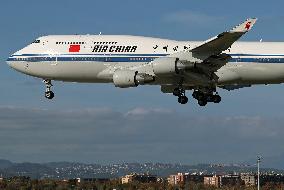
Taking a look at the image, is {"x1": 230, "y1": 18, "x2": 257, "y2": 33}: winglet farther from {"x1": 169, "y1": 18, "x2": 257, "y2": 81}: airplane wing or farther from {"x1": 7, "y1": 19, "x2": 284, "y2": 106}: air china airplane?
{"x1": 7, "y1": 19, "x2": 284, "y2": 106}: air china airplane

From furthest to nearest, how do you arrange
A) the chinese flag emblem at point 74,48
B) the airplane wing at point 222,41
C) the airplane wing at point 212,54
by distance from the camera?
the chinese flag emblem at point 74,48, the airplane wing at point 212,54, the airplane wing at point 222,41

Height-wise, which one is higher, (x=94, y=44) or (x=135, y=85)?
(x=94, y=44)

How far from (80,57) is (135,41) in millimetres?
5541

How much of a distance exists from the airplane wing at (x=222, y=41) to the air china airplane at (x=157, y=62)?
9cm

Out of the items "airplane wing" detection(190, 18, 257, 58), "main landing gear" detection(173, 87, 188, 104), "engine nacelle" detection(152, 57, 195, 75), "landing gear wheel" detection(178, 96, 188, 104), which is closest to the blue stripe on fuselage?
"airplane wing" detection(190, 18, 257, 58)

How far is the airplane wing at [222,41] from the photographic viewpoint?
61219mm

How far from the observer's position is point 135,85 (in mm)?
66500

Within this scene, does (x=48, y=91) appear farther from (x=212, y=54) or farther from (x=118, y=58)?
(x=212, y=54)

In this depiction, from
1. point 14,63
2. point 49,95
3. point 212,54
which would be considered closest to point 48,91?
point 49,95

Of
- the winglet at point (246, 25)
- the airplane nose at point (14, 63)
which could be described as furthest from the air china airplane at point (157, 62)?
the winglet at point (246, 25)

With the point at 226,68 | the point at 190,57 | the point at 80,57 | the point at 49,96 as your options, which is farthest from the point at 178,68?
the point at 49,96

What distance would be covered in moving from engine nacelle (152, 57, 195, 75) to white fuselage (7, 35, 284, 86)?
1618 mm

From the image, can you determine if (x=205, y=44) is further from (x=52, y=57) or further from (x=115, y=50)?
(x=52, y=57)

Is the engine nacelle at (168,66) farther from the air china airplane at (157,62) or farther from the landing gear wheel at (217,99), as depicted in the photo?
the landing gear wheel at (217,99)
